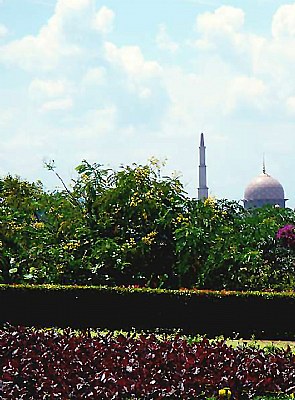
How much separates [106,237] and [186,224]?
1640mm

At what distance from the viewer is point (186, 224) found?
14578 mm

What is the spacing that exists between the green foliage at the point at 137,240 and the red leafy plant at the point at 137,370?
733 centimetres

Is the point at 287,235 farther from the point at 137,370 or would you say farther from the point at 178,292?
the point at 137,370

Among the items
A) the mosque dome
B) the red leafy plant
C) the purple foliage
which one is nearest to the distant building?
the mosque dome

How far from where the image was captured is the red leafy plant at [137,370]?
552 centimetres

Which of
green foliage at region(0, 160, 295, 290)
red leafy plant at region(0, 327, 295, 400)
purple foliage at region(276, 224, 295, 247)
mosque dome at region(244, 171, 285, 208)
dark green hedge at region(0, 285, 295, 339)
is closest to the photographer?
red leafy plant at region(0, 327, 295, 400)

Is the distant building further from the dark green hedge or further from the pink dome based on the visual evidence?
the dark green hedge

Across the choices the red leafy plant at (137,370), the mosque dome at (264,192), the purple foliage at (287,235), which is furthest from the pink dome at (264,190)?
the red leafy plant at (137,370)

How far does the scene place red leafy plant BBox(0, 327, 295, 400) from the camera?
5.52m

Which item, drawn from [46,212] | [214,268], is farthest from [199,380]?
[46,212]

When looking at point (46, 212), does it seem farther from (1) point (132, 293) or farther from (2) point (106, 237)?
(1) point (132, 293)

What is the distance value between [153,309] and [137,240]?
9.32 feet

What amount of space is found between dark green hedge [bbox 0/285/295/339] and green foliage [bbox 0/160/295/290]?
1.82 m

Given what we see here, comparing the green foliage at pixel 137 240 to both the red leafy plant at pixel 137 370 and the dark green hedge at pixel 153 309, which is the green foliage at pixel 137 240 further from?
the red leafy plant at pixel 137 370
